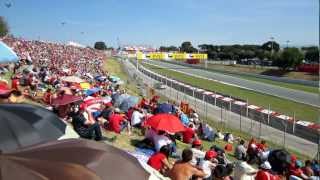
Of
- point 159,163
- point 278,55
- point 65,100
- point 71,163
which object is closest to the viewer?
point 71,163

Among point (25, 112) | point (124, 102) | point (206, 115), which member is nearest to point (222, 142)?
point (124, 102)

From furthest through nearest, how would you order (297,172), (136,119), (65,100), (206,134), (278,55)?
(278,55) < (206,134) < (136,119) < (65,100) < (297,172)

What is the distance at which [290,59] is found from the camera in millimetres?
92438

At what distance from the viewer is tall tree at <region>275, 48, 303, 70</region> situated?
302ft

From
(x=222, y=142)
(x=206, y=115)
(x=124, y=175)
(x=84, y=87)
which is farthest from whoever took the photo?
(x=206, y=115)

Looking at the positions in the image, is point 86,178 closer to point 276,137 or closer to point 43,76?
point 276,137

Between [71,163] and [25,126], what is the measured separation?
2.09m

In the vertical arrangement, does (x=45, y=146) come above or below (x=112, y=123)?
above

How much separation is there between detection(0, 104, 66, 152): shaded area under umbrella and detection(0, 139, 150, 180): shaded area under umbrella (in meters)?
0.72

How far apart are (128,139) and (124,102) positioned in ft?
20.0

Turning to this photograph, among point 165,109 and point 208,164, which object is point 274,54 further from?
point 208,164

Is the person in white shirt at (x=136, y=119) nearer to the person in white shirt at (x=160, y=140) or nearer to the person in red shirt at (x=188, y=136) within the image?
the person in red shirt at (x=188, y=136)

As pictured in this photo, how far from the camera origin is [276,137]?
2420cm

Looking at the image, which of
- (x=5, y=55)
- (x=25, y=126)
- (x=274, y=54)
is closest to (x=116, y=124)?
(x=5, y=55)
